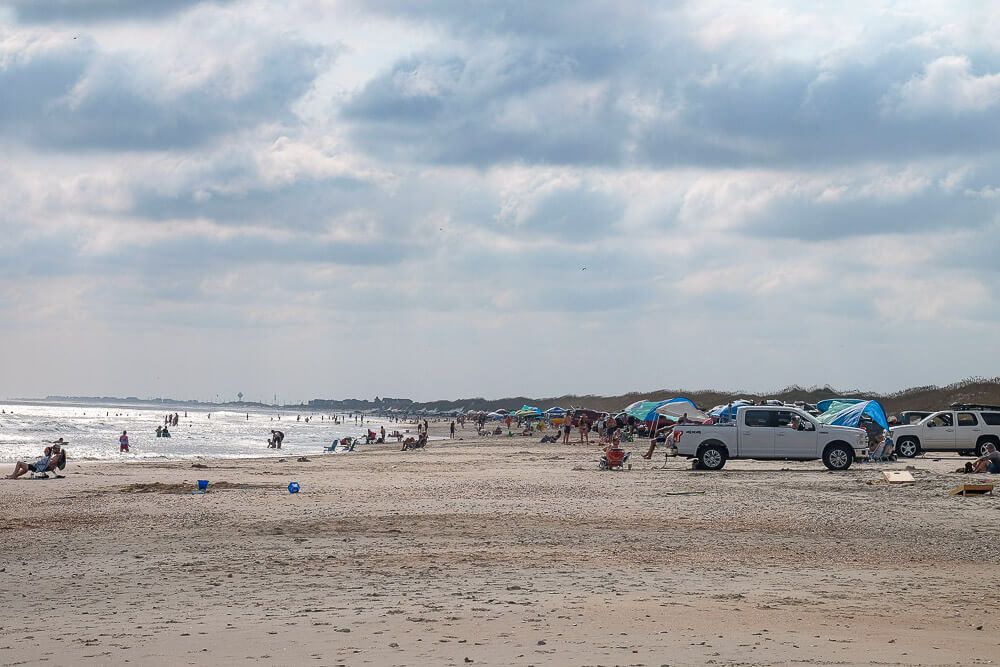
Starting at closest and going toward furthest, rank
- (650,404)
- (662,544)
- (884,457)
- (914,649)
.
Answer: (914,649), (662,544), (884,457), (650,404)

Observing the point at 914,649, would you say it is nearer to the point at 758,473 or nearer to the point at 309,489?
the point at 309,489

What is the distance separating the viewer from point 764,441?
2878cm

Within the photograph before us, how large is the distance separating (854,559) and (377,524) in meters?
6.89

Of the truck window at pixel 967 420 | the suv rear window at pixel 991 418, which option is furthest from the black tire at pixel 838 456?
the suv rear window at pixel 991 418

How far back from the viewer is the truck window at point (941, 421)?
3562 cm

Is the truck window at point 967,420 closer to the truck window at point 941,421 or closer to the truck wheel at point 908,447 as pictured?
the truck window at point 941,421

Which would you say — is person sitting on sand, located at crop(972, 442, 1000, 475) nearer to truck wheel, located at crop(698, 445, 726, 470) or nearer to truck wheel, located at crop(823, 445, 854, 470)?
truck wheel, located at crop(823, 445, 854, 470)

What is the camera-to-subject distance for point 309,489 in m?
23.6

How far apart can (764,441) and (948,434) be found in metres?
10.2

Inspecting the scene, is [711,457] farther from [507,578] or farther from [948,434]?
[507,578]

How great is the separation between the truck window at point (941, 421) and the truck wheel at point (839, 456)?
8.63m

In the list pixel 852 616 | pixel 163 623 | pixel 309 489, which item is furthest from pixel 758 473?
pixel 163 623

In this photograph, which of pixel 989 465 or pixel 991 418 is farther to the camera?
pixel 991 418

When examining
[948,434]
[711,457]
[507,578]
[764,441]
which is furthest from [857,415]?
[507,578]
